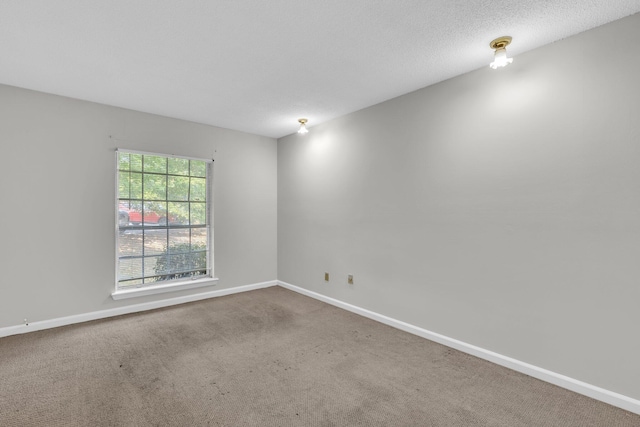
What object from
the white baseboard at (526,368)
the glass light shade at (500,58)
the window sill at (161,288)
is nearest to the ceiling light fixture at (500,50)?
the glass light shade at (500,58)

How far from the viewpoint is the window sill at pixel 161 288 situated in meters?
3.48

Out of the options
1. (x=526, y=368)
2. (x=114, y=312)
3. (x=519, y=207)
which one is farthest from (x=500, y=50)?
(x=114, y=312)

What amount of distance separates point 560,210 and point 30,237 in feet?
16.0

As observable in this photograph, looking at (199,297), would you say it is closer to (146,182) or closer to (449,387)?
(146,182)

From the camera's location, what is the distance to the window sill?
348 centimetres

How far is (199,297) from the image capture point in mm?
4117

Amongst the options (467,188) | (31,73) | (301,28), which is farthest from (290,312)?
(31,73)

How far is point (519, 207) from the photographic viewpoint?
2.31 m

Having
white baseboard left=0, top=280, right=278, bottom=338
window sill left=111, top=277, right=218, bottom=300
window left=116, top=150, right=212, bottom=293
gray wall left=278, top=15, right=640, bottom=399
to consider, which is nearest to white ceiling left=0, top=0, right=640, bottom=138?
gray wall left=278, top=15, right=640, bottom=399

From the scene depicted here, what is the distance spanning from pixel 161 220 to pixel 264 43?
278cm

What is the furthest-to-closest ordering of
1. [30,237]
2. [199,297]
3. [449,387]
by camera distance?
[199,297], [30,237], [449,387]

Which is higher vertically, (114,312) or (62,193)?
(62,193)

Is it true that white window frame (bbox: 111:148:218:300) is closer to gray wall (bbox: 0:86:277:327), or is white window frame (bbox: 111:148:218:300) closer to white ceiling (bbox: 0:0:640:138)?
gray wall (bbox: 0:86:277:327)

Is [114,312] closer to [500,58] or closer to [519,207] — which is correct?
[519,207]
